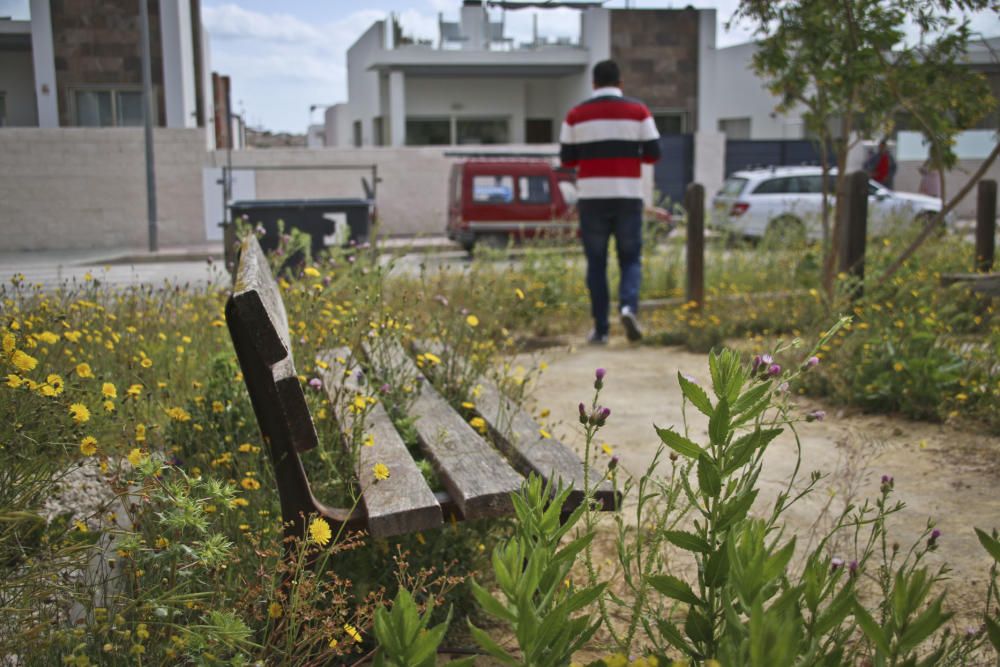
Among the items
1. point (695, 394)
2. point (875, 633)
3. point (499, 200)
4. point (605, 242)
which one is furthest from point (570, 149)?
point (499, 200)

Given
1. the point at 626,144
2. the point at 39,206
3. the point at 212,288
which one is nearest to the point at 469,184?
the point at 39,206

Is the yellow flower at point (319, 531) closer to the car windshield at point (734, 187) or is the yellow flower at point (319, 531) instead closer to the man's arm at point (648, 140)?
the man's arm at point (648, 140)

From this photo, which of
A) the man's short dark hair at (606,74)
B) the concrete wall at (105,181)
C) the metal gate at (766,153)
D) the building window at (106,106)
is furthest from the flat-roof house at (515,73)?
the man's short dark hair at (606,74)

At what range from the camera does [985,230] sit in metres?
8.58

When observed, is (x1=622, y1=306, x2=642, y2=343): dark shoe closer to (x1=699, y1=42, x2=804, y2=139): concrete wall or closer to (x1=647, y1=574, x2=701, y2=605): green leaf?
(x1=647, y1=574, x2=701, y2=605): green leaf

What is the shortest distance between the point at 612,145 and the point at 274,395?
517 centimetres

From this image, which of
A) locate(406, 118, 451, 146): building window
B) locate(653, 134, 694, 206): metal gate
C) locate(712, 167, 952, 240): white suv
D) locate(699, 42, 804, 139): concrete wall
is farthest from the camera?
locate(406, 118, 451, 146): building window

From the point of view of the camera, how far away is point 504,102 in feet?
113

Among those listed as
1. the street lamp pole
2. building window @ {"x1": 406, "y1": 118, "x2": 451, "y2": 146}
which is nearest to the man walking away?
the street lamp pole

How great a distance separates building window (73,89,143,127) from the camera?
23.5 meters

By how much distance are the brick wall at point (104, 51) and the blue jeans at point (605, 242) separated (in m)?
13.6

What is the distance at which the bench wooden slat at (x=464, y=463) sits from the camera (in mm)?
2418

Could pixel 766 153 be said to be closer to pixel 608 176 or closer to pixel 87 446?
pixel 608 176

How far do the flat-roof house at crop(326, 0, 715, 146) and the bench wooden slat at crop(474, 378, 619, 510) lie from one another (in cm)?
2876
